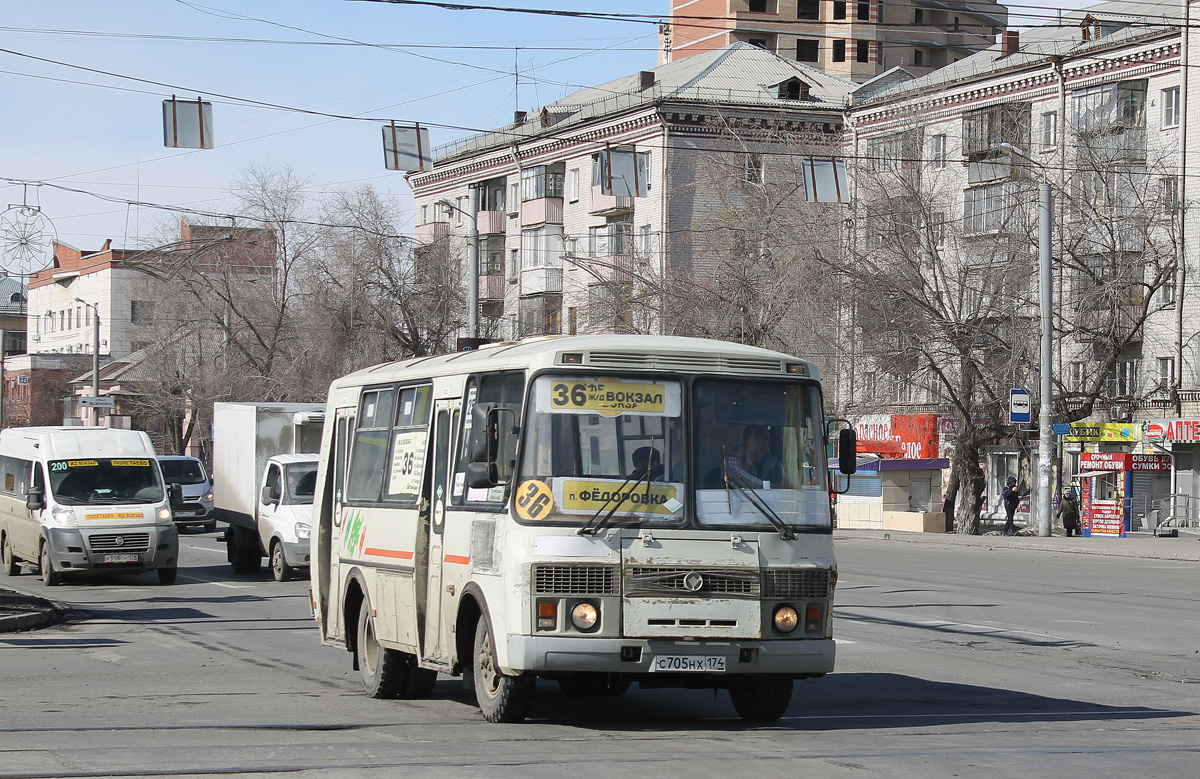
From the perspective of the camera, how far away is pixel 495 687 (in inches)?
377

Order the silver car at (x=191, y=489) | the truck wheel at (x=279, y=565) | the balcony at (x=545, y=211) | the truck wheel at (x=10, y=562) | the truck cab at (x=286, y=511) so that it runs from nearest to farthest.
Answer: the truck cab at (x=286, y=511)
the truck wheel at (x=279, y=565)
the truck wheel at (x=10, y=562)
the silver car at (x=191, y=489)
the balcony at (x=545, y=211)

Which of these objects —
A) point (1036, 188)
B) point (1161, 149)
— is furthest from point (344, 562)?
point (1161, 149)

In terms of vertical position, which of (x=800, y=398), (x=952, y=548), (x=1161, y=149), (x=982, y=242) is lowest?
(x=952, y=548)

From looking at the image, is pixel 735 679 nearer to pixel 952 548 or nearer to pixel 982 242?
pixel 952 548

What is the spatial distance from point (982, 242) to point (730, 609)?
33389mm

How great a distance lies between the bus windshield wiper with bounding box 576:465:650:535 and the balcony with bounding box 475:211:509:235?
6439 centimetres

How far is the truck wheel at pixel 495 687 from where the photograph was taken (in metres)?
9.38

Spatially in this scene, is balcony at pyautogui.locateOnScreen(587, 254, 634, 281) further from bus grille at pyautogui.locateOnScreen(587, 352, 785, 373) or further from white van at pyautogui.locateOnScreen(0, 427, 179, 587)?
bus grille at pyautogui.locateOnScreen(587, 352, 785, 373)

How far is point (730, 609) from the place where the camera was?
921 centimetres

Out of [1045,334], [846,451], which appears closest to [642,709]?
[846,451]

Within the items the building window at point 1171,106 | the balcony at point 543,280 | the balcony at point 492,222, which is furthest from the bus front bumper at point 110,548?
the balcony at point 492,222

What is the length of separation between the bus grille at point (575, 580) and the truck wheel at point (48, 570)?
16940 millimetres

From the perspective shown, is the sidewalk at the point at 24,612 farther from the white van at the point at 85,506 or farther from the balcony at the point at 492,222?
the balcony at the point at 492,222

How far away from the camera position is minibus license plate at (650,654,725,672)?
357 inches
